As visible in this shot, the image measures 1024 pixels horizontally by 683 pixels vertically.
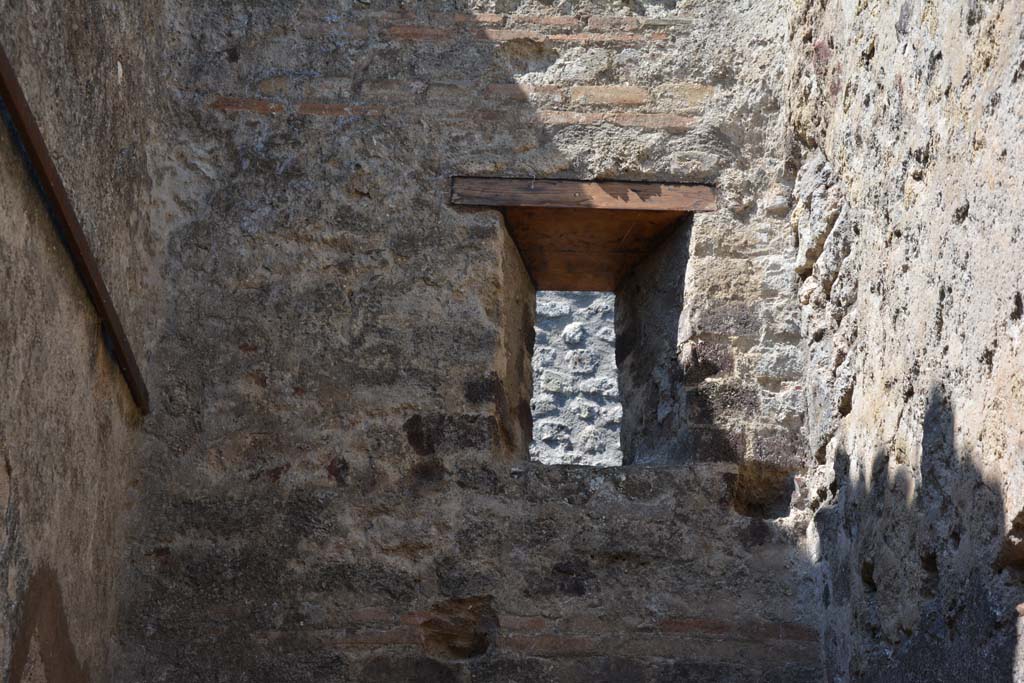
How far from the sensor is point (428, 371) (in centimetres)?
359

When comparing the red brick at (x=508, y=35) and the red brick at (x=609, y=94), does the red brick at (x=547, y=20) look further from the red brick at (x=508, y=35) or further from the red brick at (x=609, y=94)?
the red brick at (x=609, y=94)

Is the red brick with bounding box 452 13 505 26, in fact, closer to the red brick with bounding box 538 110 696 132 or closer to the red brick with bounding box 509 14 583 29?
the red brick with bounding box 509 14 583 29

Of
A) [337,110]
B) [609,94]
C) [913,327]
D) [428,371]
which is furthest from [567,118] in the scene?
[913,327]

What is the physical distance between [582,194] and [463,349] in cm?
60

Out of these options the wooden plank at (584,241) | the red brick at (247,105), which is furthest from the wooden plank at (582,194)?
the red brick at (247,105)

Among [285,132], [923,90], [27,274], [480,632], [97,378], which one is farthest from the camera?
[285,132]

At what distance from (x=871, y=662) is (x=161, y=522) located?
1901 millimetres

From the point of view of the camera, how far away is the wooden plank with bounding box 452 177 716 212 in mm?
3723

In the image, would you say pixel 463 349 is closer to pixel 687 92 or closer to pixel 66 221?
pixel 687 92

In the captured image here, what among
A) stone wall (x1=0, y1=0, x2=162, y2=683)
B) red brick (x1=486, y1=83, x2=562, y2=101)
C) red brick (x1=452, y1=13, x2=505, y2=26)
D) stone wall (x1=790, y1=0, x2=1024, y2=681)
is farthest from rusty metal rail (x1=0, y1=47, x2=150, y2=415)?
stone wall (x1=790, y1=0, x2=1024, y2=681)

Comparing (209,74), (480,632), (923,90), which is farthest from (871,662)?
(209,74)

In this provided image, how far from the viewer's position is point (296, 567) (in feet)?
11.1

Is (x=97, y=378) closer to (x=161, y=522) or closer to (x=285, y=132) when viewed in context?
(x=161, y=522)

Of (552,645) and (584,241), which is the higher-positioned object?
(584,241)
